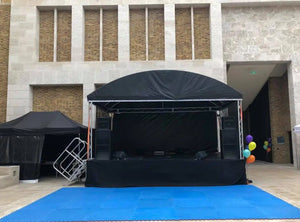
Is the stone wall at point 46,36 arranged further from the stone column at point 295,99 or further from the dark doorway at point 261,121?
the dark doorway at point 261,121

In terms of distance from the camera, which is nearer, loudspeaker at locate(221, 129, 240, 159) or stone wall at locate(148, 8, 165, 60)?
loudspeaker at locate(221, 129, 240, 159)

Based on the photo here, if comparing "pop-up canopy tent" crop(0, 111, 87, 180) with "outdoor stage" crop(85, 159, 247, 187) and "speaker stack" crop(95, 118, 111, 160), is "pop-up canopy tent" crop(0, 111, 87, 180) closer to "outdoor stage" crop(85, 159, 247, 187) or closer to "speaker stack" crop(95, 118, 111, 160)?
"speaker stack" crop(95, 118, 111, 160)

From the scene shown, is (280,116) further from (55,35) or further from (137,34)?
(55,35)

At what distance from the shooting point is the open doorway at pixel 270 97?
647 inches

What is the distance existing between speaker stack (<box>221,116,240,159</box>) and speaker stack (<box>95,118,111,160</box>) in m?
3.90

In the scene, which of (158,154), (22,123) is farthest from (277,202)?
(22,123)

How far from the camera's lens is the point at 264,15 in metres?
14.7

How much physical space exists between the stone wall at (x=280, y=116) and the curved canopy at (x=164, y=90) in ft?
31.9

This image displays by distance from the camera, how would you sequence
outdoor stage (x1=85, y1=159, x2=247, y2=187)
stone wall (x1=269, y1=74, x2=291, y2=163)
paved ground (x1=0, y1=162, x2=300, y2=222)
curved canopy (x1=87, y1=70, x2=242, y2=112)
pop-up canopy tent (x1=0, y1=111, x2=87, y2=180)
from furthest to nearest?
1. stone wall (x1=269, y1=74, x2=291, y2=163)
2. pop-up canopy tent (x1=0, y1=111, x2=87, y2=180)
3. curved canopy (x1=87, y1=70, x2=242, y2=112)
4. outdoor stage (x1=85, y1=159, x2=247, y2=187)
5. paved ground (x1=0, y1=162, x2=300, y2=222)

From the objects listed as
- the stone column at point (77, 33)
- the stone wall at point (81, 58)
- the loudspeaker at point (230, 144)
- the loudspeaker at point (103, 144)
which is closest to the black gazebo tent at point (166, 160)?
the loudspeaker at point (230, 144)

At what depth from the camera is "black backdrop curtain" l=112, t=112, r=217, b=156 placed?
13.5 metres

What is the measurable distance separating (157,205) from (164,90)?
424 cm

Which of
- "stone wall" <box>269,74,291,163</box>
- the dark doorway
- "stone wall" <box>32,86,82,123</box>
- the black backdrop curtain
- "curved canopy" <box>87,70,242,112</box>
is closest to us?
"curved canopy" <box>87,70,242,112</box>

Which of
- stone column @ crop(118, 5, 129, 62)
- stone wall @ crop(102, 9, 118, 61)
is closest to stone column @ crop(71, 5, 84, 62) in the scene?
stone wall @ crop(102, 9, 118, 61)
